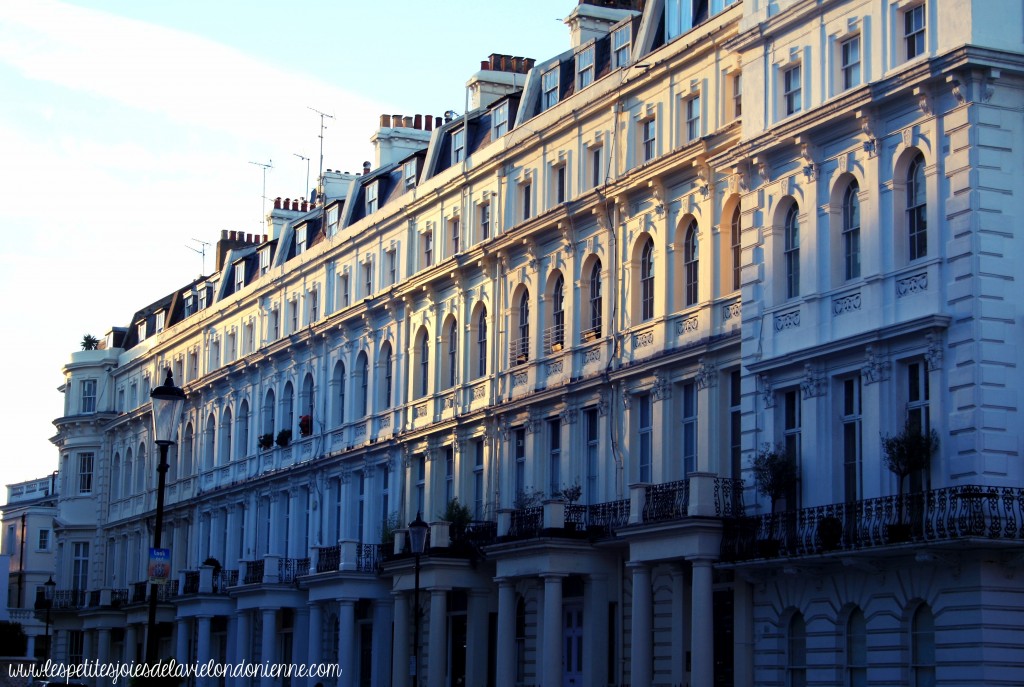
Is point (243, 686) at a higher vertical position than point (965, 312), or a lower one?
lower

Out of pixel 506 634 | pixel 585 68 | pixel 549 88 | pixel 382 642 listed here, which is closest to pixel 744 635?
pixel 506 634

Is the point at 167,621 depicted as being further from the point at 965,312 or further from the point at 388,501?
the point at 965,312

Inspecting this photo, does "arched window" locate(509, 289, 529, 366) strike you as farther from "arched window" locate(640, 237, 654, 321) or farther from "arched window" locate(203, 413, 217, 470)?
"arched window" locate(203, 413, 217, 470)

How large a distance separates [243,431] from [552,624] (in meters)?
26.3

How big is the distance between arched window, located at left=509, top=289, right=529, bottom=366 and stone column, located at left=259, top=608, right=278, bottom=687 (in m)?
14.8

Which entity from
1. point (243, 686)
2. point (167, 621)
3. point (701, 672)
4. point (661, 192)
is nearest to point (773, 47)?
point (661, 192)

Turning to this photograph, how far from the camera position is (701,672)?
3225cm

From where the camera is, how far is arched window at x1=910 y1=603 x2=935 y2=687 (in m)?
28.0

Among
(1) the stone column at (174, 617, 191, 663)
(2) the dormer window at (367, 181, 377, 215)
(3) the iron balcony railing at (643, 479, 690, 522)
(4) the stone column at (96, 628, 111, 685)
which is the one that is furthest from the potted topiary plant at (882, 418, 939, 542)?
(4) the stone column at (96, 628, 111, 685)

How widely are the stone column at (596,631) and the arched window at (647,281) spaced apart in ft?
18.5

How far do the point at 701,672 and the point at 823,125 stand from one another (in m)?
9.88

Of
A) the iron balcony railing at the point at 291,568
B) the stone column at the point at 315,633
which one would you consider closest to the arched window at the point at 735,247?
the stone column at the point at 315,633

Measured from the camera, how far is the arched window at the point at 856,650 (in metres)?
29.6

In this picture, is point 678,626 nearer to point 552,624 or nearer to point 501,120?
point 552,624
